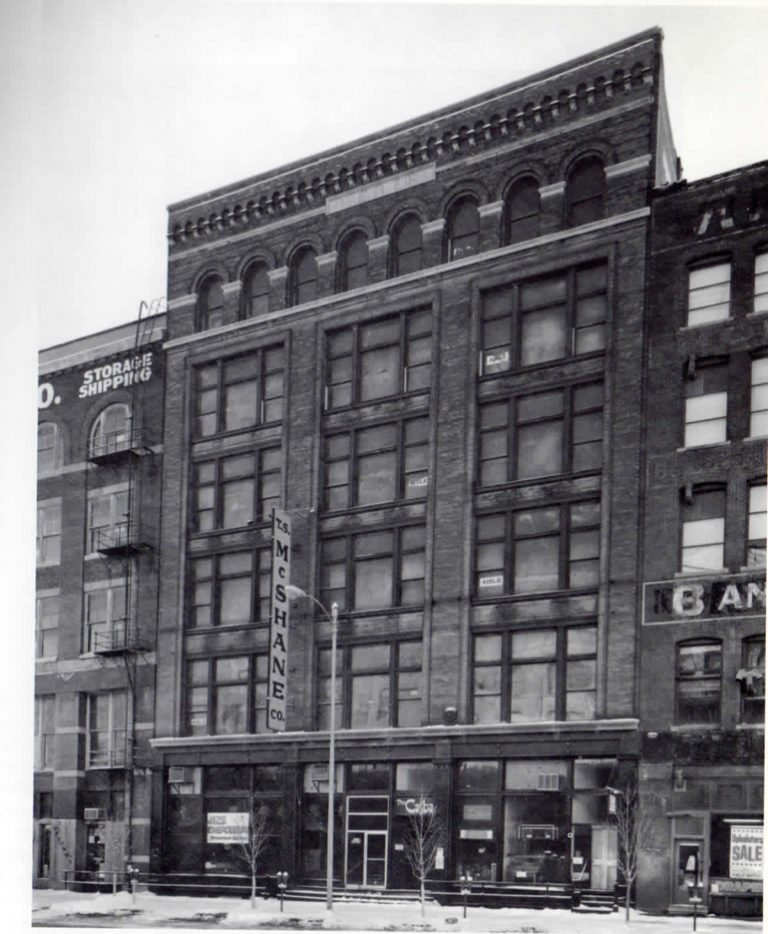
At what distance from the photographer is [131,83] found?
15344 millimetres

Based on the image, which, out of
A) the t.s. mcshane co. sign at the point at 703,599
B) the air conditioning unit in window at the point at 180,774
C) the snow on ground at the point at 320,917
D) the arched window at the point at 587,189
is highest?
the arched window at the point at 587,189

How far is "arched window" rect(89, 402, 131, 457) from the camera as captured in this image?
18422 millimetres

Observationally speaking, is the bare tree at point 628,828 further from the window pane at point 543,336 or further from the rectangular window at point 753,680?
the window pane at point 543,336

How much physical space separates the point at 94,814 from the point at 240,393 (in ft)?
19.0

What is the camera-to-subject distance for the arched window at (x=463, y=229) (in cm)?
1723

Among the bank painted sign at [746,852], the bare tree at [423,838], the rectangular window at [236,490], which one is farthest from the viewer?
the rectangular window at [236,490]

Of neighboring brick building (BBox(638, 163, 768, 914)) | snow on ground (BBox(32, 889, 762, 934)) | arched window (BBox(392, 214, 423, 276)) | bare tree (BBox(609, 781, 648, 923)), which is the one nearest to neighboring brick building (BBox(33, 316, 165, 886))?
snow on ground (BBox(32, 889, 762, 934))

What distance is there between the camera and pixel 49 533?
16.7 metres

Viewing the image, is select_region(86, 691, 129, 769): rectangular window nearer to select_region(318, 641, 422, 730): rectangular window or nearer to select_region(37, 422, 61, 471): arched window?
select_region(318, 641, 422, 730): rectangular window

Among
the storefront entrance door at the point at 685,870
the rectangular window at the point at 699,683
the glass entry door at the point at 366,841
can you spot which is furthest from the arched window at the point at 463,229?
the storefront entrance door at the point at 685,870

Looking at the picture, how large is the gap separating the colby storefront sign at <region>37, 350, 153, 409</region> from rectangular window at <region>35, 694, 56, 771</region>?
12.1 ft

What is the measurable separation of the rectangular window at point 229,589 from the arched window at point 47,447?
2.85m

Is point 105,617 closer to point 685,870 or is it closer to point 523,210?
point 523,210

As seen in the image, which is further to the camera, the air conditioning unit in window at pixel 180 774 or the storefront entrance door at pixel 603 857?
the air conditioning unit in window at pixel 180 774
